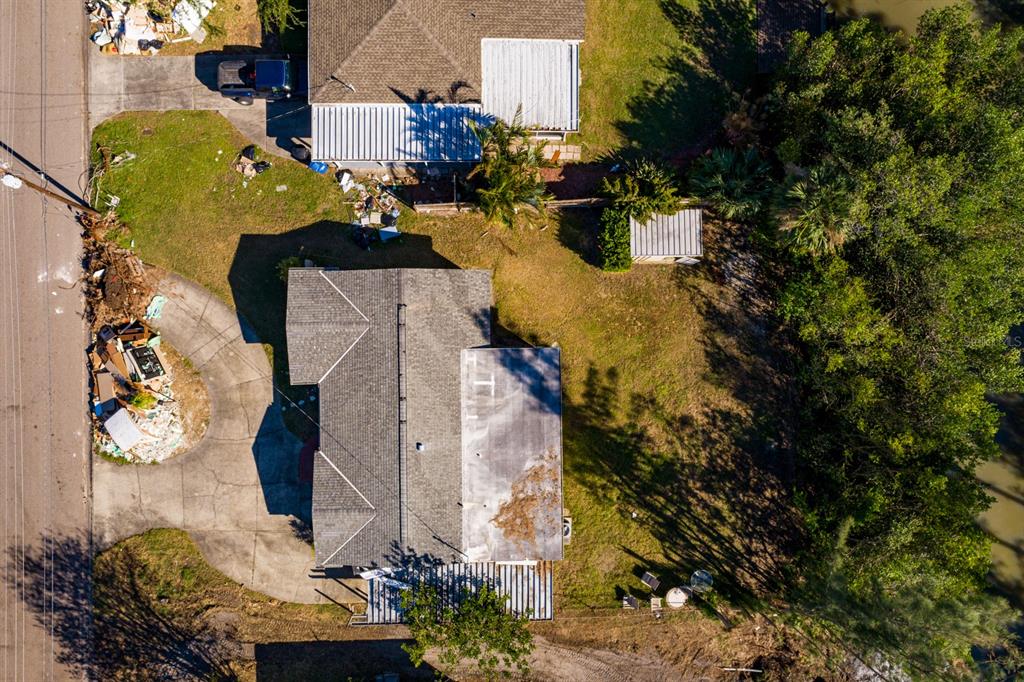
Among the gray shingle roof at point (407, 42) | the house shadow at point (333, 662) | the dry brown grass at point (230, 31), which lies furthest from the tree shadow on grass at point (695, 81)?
the house shadow at point (333, 662)

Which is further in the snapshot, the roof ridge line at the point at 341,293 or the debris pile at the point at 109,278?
the debris pile at the point at 109,278

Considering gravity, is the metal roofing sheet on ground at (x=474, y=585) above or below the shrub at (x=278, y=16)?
below

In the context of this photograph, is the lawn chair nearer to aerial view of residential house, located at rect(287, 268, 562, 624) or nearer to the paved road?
aerial view of residential house, located at rect(287, 268, 562, 624)

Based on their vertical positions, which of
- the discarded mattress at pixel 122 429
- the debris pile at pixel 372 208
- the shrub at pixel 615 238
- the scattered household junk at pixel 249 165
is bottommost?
the discarded mattress at pixel 122 429

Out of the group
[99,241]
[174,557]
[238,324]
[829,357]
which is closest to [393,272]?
[238,324]

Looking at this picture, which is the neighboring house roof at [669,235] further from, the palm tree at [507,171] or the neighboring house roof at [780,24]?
the neighboring house roof at [780,24]

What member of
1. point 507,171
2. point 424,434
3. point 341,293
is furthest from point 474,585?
point 507,171

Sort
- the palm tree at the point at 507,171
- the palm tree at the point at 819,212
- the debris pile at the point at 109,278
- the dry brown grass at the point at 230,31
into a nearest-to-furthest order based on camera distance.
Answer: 1. the palm tree at the point at 819,212
2. the palm tree at the point at 507,171
3. the debris pile at the point at 109,278
4. the dry brown grass at the point at 230,31
